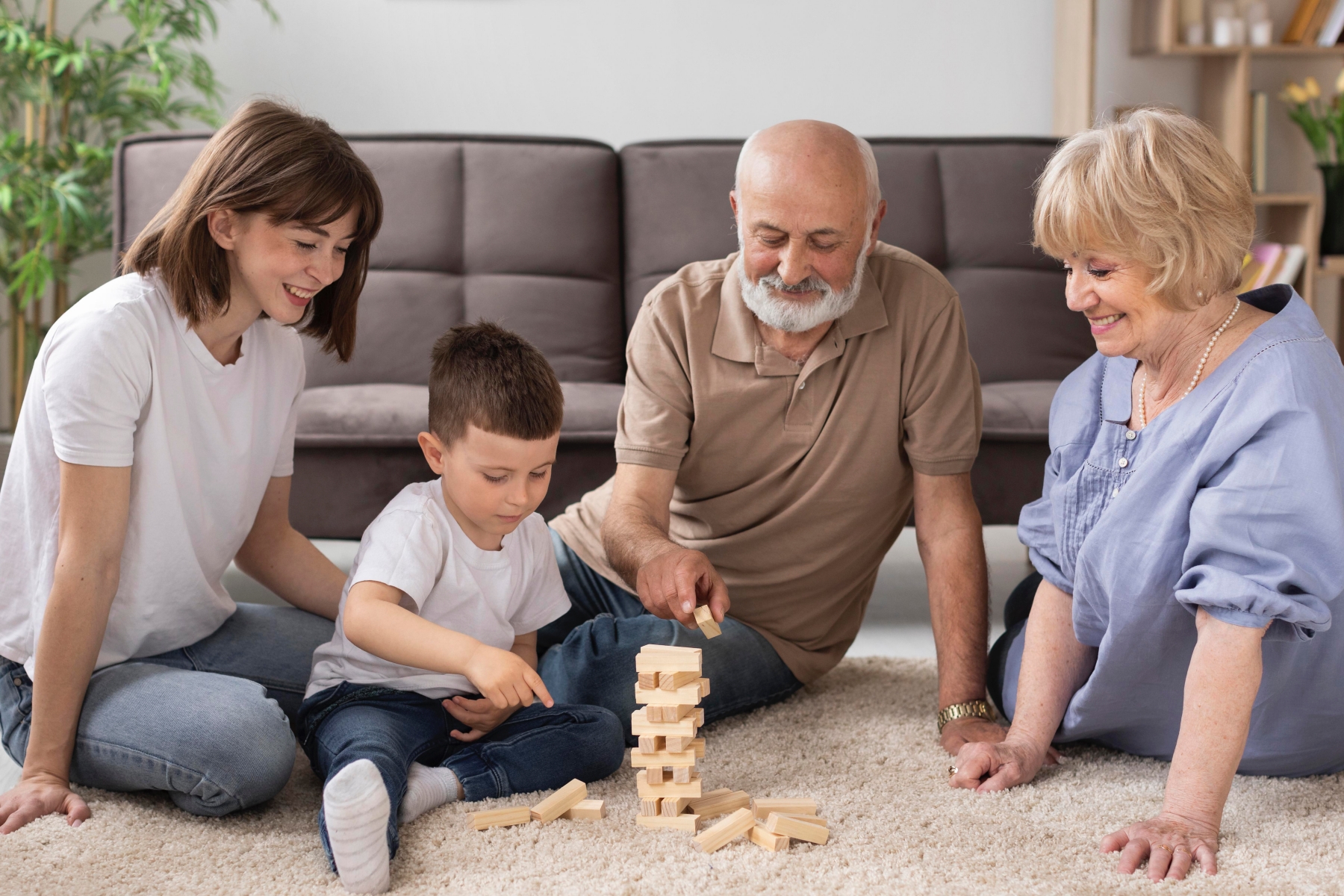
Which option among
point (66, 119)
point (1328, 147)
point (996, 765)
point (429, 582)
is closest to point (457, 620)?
point (429, 582)

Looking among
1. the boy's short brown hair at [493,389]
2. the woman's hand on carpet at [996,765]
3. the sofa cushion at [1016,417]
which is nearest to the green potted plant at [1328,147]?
the sofa cushion at [1016,417]

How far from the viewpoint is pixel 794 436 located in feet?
5.85

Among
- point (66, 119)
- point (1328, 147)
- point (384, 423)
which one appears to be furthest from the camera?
point (1328, 147)

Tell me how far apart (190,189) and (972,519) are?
47.6 inches

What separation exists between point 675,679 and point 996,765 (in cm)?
49

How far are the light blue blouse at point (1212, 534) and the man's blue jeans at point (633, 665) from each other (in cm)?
45

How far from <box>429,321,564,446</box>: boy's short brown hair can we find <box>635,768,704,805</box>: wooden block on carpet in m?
0.46

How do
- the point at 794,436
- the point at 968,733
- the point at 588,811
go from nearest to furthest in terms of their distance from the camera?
the point at 588,811, the point at 968,733, the point at 794,436

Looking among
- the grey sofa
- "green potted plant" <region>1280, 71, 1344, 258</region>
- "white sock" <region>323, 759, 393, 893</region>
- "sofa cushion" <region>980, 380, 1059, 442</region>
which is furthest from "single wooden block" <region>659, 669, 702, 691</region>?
"green potted plant" <region>1280, 71, 1344, 258</region>

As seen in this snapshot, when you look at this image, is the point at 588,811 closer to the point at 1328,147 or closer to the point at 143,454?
the point at 143,454

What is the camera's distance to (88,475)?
141 centimetres

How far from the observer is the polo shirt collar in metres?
1.78

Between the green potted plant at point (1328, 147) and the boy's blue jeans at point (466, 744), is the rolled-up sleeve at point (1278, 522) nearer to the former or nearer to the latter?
the boy's blue jeans at point (466, 744)

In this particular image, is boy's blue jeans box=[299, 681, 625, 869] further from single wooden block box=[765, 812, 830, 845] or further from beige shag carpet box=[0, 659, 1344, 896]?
single wooden block box=[765, 812, 830, 845]
